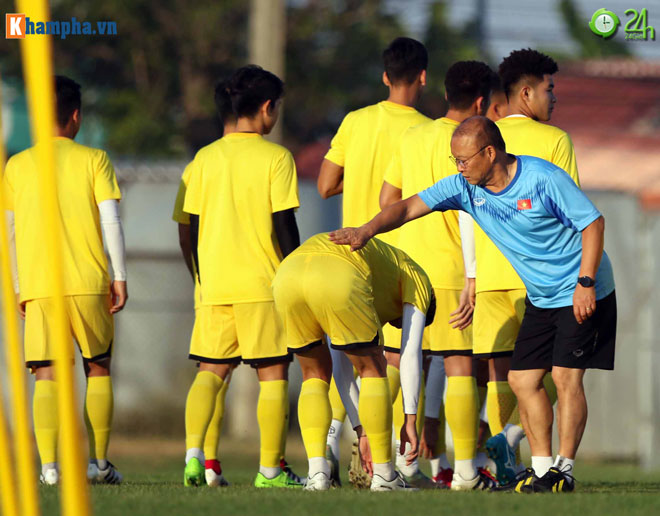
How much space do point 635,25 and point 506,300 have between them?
643 cm

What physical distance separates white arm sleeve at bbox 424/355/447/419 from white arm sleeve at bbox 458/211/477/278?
0.67 m

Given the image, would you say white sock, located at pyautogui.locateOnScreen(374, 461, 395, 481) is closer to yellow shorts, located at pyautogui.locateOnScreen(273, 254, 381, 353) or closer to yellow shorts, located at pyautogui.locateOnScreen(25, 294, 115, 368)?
yellow shorts, located at pyautogui.locateOnScreen(273, 254, 381, 353)

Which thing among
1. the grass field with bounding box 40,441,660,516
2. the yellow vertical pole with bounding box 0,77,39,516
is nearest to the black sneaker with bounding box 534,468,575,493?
the grass field with bounding box 40,441,660,516

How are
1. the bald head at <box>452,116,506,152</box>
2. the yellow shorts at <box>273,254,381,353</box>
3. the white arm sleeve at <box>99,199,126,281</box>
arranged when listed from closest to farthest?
the yellow shorts at <box>273,254,381,353</box>, the bald head at <box>452,116,506,152</box>, the white arm sleeve at <box>99,199,126,281</box>

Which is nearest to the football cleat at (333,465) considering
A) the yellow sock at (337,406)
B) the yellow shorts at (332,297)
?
the yellow sock at (337,406)

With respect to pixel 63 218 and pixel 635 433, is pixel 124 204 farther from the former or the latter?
pixel 63 218

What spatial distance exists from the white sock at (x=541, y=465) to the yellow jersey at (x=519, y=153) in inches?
43.3

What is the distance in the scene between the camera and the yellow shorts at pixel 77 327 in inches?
306

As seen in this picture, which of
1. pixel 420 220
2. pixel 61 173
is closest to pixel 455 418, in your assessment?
pixel 420 220

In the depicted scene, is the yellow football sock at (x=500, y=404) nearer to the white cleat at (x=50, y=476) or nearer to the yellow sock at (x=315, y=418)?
the yellow sock at (x=315, y=418)

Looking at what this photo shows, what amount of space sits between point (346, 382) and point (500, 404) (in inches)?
38.3

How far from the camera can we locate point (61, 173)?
25.8 feet

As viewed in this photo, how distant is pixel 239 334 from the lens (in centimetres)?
779

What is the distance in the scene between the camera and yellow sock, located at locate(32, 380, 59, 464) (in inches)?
302
